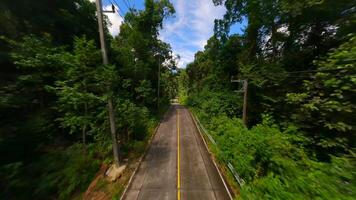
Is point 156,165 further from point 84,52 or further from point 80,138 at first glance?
point 84,52

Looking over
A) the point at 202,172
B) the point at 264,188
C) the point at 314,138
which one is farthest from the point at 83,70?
the point at 314,138

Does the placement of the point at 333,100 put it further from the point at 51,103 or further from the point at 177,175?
the point at 51,103

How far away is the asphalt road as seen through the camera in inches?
338

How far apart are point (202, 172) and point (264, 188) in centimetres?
588

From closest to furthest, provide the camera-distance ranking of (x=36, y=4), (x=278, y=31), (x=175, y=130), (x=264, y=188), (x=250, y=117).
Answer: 1. (x=264, y=188)
2. (x=36, y=4)
3. (x=278, y=31)
4. (x=250, y=117)
5. (x=175, y=130)

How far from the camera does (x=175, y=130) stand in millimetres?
20719

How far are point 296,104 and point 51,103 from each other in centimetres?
1566

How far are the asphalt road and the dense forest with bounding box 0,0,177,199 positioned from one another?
2.24 metres

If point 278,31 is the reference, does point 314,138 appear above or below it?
below

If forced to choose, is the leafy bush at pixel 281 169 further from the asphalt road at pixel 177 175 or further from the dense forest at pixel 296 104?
the asphalt road at pixel 177 175

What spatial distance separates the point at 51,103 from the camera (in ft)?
39.2

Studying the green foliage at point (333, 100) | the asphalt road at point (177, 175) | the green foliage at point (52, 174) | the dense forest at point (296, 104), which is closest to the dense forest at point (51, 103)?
the green foliage at point (52, 174)

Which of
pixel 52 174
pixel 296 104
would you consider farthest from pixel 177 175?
pixel 296 104

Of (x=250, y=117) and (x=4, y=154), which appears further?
(x=250, y=117)
